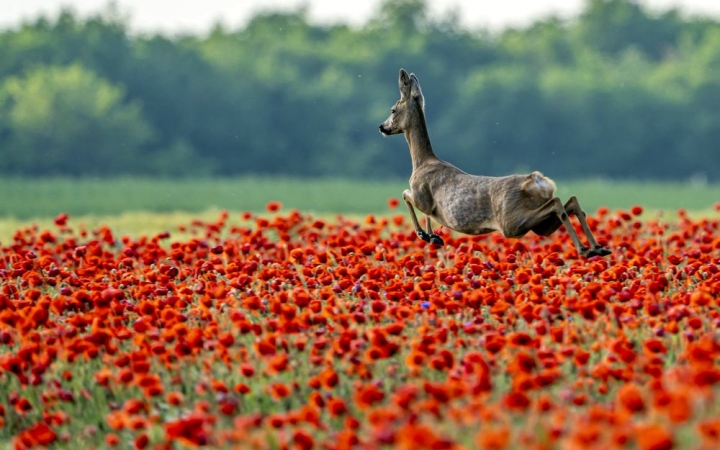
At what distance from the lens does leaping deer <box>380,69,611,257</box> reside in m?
11.0

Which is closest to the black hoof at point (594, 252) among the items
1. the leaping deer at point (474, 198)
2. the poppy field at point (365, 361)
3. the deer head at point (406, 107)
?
the leaping deer at point (474, 198)

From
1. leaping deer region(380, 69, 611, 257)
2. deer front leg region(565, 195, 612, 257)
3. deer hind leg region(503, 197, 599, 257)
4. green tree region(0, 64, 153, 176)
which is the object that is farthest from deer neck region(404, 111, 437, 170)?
green tree region(0, 64, 153, 176)

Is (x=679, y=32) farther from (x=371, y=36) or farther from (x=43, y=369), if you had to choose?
(x=43, y=369)

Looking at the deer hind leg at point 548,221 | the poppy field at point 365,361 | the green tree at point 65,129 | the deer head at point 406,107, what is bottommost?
the poppy field at point 365,361

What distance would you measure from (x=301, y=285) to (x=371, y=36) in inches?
3958

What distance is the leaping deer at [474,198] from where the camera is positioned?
10977 mm

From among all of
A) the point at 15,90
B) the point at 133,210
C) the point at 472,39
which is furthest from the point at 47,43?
the point at 133,210

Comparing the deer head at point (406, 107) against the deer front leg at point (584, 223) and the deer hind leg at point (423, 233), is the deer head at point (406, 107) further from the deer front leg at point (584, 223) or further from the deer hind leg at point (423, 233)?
the deer front leg at point (584, 223)

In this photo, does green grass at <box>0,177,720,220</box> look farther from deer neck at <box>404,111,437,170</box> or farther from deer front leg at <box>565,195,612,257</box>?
deer front leg at <box>565,195,612,257</box>

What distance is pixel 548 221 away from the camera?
36.4ft

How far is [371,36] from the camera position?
109m

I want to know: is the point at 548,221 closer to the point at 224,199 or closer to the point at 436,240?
the point at 436,240

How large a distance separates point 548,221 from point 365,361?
3.80 m

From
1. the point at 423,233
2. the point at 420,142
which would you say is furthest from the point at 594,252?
the point at 420,142
